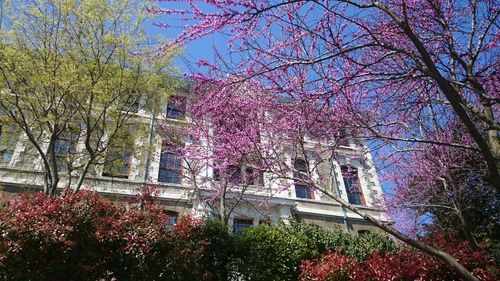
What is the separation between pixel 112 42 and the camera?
395 inches

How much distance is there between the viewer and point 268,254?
374 inches

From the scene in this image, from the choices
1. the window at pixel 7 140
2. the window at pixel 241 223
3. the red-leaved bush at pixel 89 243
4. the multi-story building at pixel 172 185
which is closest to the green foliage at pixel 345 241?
the multi-story building at pixel 172 185

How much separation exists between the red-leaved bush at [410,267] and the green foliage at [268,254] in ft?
6.04

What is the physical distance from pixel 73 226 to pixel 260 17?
539cm

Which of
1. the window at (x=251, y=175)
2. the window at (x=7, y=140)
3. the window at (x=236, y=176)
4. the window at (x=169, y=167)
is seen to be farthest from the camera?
the window at (x=169, y=167)

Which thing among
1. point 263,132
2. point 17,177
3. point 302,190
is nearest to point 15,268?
point 263,132

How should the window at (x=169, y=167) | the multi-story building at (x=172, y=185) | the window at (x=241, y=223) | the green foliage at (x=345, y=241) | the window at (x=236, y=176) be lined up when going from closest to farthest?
1. the window at (x=236, y=176)
2. the green foliage at (x=345, y=241)
3. the multi-story building at (x=172, y=185)
4. the window at (x=241, y=223)
5. the window at (x=169, y=167)

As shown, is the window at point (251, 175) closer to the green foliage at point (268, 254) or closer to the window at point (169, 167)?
the green foliage at point (268, 254)

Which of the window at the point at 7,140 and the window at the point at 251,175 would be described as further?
the window at the point at 7,140

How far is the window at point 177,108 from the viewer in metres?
14.6

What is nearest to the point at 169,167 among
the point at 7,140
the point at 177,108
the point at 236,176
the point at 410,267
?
the point at 177,108

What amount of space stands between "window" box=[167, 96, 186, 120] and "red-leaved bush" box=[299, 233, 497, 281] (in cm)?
916

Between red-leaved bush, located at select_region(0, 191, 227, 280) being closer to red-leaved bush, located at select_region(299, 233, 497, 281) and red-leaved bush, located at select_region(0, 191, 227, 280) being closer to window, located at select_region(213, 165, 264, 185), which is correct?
red-leaved bush, located at select_region(299, 233, 497, 281)

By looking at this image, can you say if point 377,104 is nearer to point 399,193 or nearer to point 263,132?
point 263,132
